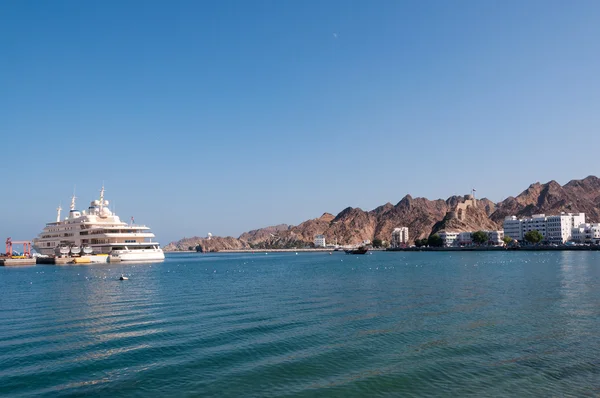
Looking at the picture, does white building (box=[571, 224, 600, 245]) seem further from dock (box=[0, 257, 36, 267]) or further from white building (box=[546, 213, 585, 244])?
dock (box=[0, 257, 36, 267])

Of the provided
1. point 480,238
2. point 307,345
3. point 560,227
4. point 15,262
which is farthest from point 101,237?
point 560,227

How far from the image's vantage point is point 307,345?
66.5ft

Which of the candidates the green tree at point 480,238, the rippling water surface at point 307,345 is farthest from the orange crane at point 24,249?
the green tree at point 480,238

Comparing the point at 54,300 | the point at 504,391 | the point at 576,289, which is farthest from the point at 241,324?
the point at 576,289

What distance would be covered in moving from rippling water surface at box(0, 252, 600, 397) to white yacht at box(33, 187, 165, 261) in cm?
6597

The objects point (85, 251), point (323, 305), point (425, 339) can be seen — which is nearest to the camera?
point (425, 339)

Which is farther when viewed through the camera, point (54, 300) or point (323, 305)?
point (54, 300)

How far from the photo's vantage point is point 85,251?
9962 centimetres

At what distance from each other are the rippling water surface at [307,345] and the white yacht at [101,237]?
216 ft

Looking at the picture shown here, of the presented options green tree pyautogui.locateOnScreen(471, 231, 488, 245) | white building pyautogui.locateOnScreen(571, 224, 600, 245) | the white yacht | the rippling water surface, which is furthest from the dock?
white building pyautogui.locateOnScreen(571, 224, 600, 245)

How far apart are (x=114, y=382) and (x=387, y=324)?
1440cm

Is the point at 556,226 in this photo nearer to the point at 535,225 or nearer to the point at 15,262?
the point at 535,225

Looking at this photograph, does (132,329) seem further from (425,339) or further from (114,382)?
(425,339)

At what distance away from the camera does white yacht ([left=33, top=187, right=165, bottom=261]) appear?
100 metres
